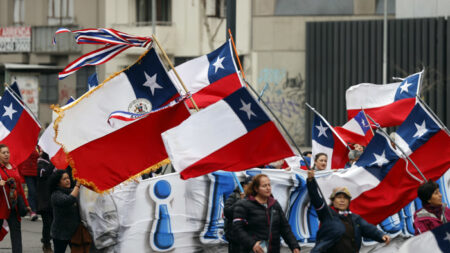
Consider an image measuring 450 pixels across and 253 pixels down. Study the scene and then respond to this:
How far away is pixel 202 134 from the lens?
9.66 metres

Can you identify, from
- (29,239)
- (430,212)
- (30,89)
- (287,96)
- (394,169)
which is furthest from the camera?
(287,96)

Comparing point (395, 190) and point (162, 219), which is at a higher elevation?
point (395, 190)

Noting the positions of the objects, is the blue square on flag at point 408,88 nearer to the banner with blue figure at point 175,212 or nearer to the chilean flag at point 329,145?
the chilean flag at point 329,145

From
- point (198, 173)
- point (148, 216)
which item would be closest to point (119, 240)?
point (148, 216)

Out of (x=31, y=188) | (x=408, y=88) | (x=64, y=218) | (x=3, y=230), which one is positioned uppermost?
(x=408, y=88)

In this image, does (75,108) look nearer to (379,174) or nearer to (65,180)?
(65,180)

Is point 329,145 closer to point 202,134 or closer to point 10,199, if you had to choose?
point 10,199

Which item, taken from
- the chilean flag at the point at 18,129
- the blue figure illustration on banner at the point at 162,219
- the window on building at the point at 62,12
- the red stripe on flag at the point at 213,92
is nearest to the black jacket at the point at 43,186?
the chilean flag at the point at 18,129

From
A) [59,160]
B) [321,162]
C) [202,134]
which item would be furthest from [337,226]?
[59,160]

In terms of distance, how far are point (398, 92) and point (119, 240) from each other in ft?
16.0

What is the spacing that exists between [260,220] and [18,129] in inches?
224

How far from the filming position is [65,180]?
1154 cm

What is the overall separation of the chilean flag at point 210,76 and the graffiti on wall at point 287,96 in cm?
2271

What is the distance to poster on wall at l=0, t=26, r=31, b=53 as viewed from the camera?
40344 mm
